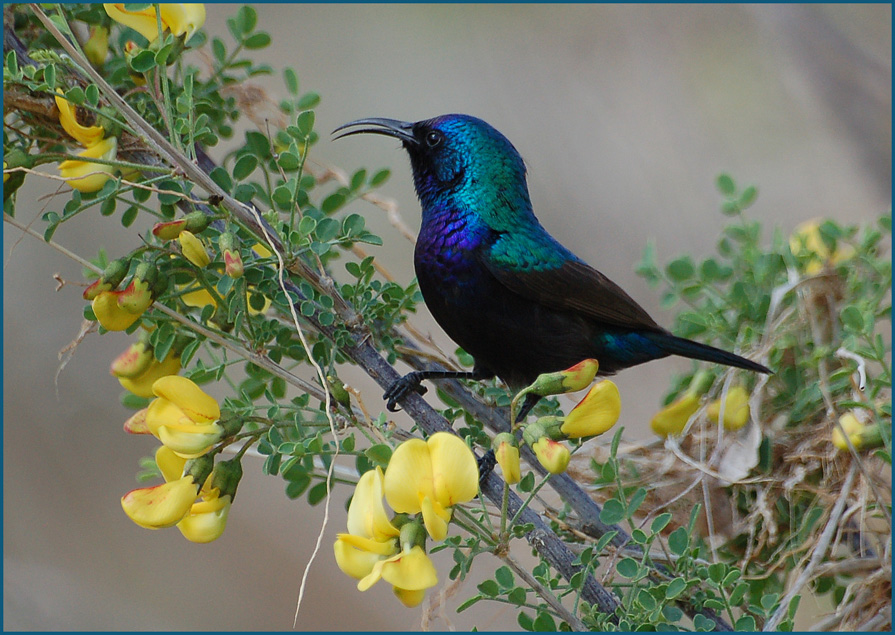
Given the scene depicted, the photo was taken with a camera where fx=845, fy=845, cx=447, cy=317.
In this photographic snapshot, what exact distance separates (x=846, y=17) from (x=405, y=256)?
185 cm

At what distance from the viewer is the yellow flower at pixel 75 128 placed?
1.12m

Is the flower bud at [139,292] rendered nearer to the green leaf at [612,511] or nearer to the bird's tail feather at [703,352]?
the green leaf at [612,511]

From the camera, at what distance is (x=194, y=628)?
3.09 m

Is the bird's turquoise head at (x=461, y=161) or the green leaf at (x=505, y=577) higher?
the bird's turquoise head at (x=461, y=161)

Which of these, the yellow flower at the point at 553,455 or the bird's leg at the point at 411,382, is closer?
the yellow flower at the point at 553,455

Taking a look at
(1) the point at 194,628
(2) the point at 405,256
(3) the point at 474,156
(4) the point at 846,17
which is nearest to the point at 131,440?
(1) the point at 194,628

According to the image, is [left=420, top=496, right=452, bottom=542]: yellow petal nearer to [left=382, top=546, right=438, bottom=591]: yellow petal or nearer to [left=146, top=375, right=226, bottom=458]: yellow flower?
[left=382, top=546, right=438, bottom=591]: yellow petal

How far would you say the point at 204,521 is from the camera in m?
1.02

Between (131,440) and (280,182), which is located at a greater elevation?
(280,182)

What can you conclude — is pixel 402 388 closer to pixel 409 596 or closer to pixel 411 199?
pixel 409 596

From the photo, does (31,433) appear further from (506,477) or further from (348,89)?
(506,477)

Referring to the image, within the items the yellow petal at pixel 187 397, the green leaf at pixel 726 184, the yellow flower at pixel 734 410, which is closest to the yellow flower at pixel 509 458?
the yellow petal at pixel 187 397

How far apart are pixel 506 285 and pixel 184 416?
0.63 m

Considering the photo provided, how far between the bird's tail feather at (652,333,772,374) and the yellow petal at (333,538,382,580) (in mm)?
832
